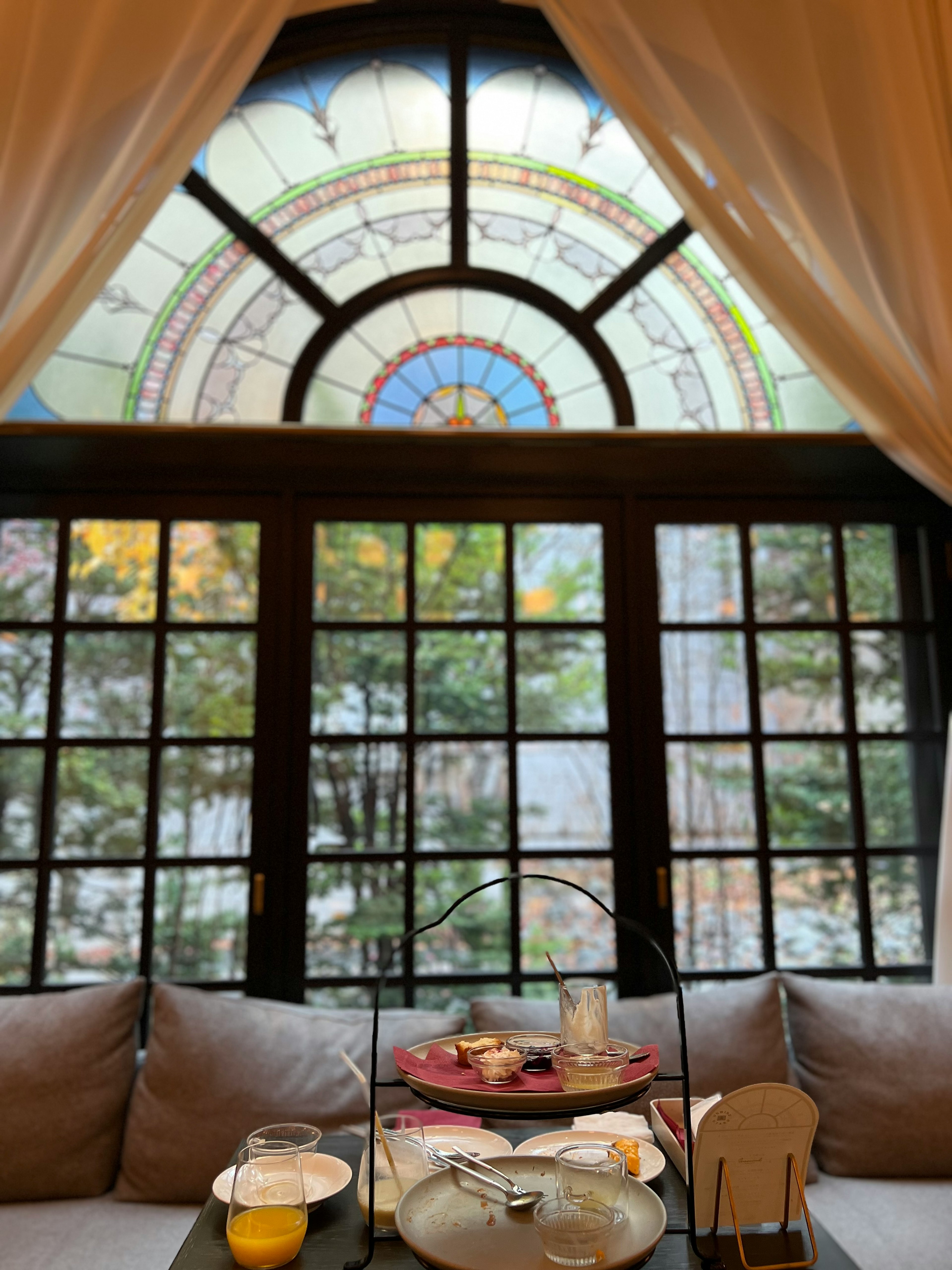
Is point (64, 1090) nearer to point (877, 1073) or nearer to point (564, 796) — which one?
point (564, 796)

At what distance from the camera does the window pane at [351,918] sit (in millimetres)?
2576

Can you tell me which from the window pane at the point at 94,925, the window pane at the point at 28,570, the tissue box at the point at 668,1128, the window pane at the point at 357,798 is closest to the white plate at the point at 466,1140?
the tissue box at the point at 668,1128

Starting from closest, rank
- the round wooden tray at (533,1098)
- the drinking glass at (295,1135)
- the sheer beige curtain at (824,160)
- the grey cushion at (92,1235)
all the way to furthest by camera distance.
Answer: the round wooden tray at (533,1098)
the drinking glass at (295,1135)
the grey cushion at (92,1235)
the sheer beige curtain at (824,160)

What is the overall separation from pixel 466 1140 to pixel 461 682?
1318 mm

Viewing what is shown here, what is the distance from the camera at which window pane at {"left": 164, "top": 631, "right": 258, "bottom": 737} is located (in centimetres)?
262

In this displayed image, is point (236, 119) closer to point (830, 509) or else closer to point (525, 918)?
point (830, 509)

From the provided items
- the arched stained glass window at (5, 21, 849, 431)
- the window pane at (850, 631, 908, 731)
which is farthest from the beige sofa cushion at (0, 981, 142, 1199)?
the window pane at (850, 631, 908, 731)

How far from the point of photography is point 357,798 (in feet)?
8.63

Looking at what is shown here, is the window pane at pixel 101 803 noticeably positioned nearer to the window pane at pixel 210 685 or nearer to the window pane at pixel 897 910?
the window pane at pixel 210 685

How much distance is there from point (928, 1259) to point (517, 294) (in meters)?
2.60

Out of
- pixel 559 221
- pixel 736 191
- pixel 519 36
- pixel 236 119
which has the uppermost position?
pixel 519 36

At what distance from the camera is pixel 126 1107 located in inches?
88.0

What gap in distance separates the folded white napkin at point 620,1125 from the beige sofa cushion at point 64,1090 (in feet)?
3.76

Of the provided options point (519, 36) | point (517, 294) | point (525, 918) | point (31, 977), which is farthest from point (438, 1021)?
point (519, 36)
